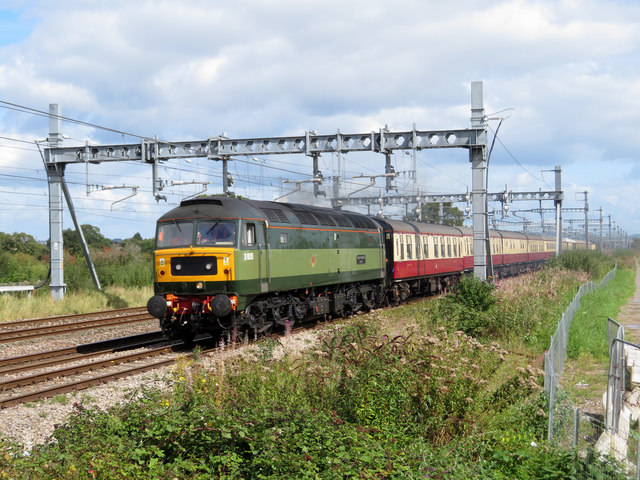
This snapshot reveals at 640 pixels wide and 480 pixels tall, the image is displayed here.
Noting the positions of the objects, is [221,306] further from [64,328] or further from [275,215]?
[64,328]

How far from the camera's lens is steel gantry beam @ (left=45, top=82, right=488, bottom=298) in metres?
22.7

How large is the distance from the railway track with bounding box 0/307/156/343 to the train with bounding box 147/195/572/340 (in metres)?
4.13

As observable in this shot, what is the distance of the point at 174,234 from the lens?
15.5m

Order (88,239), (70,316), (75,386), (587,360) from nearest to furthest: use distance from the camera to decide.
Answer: (75,386), (587,360), (70,316), (88,239)

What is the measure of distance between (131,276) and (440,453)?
2643 centimetres

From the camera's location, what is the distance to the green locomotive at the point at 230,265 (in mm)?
14891

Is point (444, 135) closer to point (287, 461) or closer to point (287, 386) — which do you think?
point (287, 386)

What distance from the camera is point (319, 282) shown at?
1873 centimetres

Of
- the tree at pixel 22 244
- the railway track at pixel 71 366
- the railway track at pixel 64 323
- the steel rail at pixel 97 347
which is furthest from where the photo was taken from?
the tree at pixel 22 244

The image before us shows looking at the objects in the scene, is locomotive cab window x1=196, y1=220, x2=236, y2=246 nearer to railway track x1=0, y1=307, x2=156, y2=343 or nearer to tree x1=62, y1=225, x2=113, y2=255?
railway track x1=0, y1=307, x2=156, y2=343

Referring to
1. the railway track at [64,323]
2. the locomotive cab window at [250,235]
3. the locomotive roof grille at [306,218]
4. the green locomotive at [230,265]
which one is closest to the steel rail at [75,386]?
the green locomotive at [230,265]

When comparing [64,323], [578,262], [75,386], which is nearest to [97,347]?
[75,386]

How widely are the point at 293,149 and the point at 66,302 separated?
10312mm

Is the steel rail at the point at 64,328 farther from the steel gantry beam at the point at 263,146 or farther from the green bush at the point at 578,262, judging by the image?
the green bush at the point at 578,262
